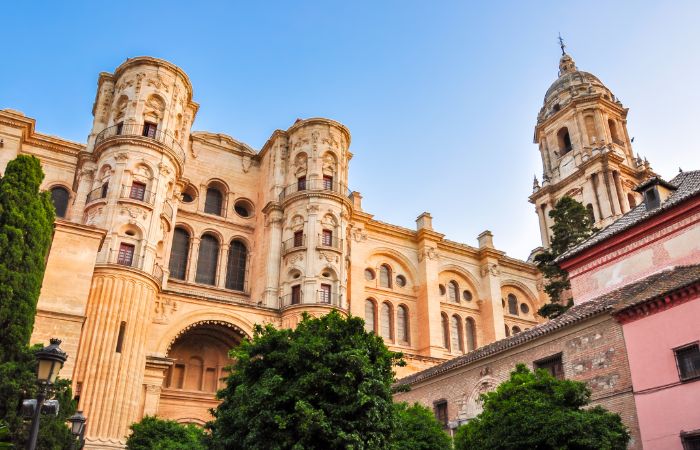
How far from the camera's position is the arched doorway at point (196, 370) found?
27500 mm

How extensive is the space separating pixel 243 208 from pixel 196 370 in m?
10.5

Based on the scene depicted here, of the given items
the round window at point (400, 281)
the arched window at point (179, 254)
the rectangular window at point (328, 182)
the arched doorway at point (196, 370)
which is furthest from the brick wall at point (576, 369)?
the round window at point (400, 281)

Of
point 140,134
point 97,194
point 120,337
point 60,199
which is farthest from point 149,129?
point 120,337

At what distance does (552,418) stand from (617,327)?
3.93 m

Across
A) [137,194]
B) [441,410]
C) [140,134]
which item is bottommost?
[441,410]

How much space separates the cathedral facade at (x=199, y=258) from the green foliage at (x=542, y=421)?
15.2 m

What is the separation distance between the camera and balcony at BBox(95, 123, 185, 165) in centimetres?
2931

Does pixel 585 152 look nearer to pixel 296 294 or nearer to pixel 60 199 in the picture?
pixel 296 294

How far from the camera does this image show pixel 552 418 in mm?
12016

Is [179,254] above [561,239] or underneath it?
above

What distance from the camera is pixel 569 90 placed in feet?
162

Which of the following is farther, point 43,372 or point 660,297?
point 660,297

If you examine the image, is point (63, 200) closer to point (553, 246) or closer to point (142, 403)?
point (142, 403)

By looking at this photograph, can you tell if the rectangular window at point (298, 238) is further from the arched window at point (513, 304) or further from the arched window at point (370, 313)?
the arched window at point (513, 304)
